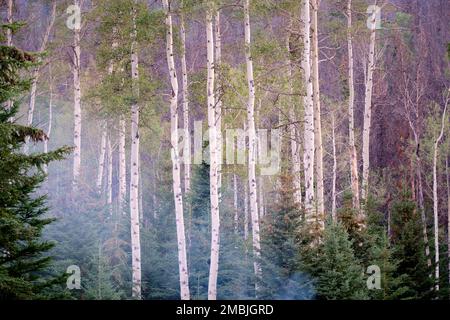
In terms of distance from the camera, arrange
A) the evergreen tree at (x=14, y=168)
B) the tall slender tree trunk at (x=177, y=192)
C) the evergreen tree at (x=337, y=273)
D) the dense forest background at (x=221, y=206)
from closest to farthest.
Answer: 1. the evergreen tree at (x=14, y=168)
2. the evergreen tree at (x=337, y=273)
3. the dense forest background at (x=221, y=206)
4. the tall slender tree trunk at (x=177, y=192)

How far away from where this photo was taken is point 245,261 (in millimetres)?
15648

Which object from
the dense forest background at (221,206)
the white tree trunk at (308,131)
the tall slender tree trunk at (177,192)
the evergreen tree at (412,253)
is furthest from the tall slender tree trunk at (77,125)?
the evergreen tree at (412,253)

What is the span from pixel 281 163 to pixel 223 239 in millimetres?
9929

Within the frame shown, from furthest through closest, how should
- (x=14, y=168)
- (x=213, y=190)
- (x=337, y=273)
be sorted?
(x=213, y=190) < (x=337, y=273) < (x=14, y=168)

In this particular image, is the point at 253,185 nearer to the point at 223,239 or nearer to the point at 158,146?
the point at 223,239

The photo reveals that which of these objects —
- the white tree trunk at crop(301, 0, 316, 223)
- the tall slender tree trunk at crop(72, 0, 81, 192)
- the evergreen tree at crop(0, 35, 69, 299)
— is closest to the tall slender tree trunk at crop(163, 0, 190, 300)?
the white tree trunk at crop(301, 0, 316, 223)

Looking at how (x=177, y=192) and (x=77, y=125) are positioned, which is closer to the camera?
(x=177, y=192)

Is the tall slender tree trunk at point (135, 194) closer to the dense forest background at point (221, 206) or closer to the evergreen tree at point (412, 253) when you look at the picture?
the dense forest background at point (221, 206)

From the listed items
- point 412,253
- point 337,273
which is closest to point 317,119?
point 412,253

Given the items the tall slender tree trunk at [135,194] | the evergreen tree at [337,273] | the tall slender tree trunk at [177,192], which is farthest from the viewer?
the tall slender tree trunk at [135,194]

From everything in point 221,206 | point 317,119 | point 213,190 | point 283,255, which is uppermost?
point 317,119

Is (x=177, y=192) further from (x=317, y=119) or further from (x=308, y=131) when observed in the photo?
(x=317, y=119)

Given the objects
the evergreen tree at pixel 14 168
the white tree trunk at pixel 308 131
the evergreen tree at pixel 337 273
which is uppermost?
the white tree trunk at pixel 308 131

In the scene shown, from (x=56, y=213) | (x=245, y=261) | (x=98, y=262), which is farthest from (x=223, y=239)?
(x=56, y=213)
